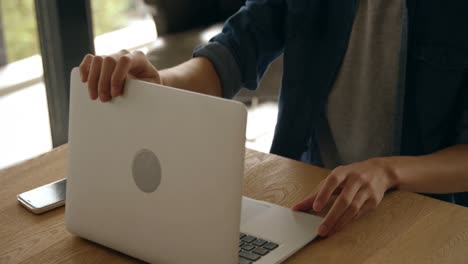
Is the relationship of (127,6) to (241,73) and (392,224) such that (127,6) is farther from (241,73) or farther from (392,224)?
(392,224)

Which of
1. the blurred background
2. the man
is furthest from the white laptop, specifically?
the blurred background

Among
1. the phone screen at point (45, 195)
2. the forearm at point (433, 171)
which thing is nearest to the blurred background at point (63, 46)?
the phone screen at point (45, 195)

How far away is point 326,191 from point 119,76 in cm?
35

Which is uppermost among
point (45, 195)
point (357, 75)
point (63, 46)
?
point (357, 75)

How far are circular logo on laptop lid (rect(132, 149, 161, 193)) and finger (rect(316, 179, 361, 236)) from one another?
257 mm

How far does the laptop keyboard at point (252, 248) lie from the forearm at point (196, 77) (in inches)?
17.0

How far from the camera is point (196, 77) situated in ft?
4.38

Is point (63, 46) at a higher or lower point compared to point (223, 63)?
lower

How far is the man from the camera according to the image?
1.26 metres

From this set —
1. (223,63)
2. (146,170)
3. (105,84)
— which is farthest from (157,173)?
(223,63)

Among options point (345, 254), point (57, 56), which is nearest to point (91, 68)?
point (345, 254)

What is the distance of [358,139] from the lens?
137 cm

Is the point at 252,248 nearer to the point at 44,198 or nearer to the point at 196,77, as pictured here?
the point at 44,198

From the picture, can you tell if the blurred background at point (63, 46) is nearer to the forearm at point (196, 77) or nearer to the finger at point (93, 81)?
the forearm at point (196, 77)
